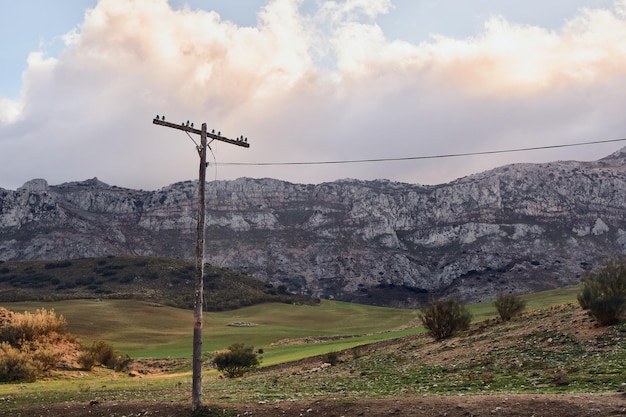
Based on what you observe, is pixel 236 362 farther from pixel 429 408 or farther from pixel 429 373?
pixel 429 408

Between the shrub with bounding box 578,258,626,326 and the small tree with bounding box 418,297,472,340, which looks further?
the small tree with bounding box 418,297,472,340

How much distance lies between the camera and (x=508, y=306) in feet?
140

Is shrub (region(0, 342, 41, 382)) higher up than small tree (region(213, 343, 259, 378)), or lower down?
higher up

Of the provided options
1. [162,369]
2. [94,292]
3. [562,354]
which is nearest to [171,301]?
[94,292]

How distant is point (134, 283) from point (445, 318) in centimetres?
13058

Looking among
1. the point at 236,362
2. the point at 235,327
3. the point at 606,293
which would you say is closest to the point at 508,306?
the point at 606,293

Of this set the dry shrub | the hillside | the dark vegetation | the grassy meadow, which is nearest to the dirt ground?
the hillside

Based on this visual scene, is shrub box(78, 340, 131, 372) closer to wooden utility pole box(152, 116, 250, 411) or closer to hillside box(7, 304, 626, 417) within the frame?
hillside box(7, 304, 626, 417)

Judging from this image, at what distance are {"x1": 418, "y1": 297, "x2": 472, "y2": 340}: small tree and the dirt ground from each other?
79.7ft

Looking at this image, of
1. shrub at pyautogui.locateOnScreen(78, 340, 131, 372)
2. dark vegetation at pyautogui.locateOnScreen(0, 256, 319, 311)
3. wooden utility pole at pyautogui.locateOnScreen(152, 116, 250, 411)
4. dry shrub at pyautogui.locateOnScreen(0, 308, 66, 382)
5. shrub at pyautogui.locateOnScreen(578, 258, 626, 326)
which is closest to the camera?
wooden utility pole at pyautogui.locateOnScreen(152, 116, 250, 411)

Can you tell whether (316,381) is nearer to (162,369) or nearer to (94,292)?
(162,369)

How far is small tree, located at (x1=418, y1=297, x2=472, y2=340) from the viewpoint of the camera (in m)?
39.3

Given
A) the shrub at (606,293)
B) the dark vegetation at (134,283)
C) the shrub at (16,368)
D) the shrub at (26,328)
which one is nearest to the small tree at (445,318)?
the shrub at (606,293)

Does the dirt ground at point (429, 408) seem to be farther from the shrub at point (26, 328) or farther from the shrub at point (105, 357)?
the shrub at point (105, 357)
